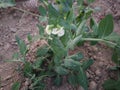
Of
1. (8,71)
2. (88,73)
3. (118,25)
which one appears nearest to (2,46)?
(8,71)

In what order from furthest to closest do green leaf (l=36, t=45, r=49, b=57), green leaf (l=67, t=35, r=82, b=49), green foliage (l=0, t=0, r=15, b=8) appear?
green foliage (l=0, t=0, r=15, b=8)
green leaf (l=36, t=45, r=49, b=57)
green leaf (l=67, t=35, r=82, b=49)

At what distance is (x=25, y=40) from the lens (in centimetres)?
157

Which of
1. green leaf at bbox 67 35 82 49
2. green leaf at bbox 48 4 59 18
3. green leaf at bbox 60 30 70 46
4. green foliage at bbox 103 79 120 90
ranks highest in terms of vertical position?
green leaf at bbox 48 4 59 18

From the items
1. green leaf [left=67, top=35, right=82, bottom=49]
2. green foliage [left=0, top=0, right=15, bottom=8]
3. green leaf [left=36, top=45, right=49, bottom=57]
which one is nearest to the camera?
green leaf [left=67, top=35, right=82, bottom=49]

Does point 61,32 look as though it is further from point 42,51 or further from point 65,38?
point 42,51

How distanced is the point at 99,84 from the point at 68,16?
0.39 metres

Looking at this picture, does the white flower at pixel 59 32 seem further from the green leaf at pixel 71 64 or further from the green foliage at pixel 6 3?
the green foliage at pixel 6 3

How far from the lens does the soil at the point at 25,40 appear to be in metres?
1.39

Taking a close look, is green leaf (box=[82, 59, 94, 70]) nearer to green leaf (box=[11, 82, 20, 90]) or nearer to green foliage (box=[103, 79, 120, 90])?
green foliage (box=[103, 79, 120, 90])

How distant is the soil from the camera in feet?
4.58

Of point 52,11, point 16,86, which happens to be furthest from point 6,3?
point 16,86

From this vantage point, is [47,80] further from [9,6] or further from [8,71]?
[9,6]

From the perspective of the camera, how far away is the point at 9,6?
1.67m

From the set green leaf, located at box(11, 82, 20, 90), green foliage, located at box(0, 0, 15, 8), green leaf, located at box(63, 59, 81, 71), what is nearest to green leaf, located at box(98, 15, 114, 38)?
green leaf, located at box(63, 59, 81, 71)
